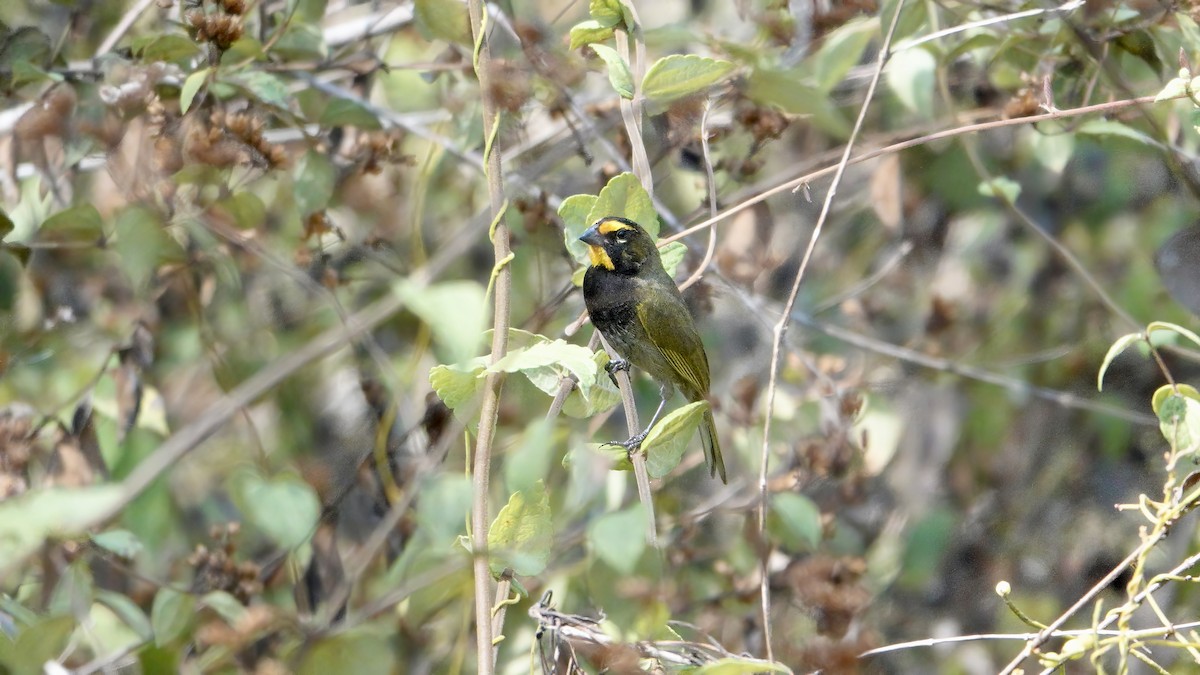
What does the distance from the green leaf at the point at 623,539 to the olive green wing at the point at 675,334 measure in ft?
2.84

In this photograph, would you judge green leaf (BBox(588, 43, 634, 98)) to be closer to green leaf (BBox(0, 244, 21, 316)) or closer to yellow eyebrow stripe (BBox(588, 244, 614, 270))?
yellow eyebrow stripe (BBox(588, 244, 614, 270))

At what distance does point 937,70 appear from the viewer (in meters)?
3.42

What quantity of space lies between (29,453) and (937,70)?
261 cm

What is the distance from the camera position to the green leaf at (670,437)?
1924 mm

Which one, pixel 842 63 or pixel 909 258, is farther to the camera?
pixel 909 258

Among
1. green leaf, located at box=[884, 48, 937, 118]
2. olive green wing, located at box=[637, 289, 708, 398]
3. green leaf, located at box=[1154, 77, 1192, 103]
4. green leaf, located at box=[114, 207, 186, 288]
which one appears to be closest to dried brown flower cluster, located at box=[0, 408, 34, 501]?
green leaf, located at box=[114, 207, 186, 288]

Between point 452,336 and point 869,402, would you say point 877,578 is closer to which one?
point 869,402

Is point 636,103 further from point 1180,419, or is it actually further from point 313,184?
point 313,184

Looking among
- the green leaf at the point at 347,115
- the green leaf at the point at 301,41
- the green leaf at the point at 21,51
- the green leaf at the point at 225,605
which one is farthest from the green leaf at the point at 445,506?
the green leaf at the point at 21,51

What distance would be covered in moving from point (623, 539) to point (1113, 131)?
1.42 m

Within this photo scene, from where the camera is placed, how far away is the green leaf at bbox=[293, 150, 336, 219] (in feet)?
10.4

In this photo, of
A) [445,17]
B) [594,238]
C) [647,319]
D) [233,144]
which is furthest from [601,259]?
[233,144]

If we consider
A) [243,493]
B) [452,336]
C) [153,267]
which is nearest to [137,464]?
[153,267]

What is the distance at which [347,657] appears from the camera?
2.85m
